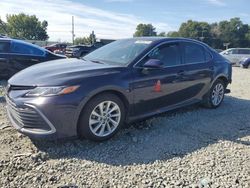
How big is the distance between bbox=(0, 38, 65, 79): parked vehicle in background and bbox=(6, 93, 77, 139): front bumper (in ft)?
15.9

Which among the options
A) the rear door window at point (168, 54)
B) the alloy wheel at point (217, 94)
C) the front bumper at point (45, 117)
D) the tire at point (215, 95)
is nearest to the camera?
the front bumper at point (45, 117)

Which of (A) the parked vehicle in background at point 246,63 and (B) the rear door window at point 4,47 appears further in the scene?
(A) the parked vehicle in background at point 246,63

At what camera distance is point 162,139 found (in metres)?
4.83

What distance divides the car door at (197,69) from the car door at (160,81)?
19 cm

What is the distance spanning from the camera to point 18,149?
429 cm

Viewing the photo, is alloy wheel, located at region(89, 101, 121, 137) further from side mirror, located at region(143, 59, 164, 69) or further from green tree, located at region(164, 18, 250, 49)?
green tree, located at region(164, 18, 250, 49)

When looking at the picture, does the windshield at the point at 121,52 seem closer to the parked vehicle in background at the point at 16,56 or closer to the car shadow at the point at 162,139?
the car shadow at the point at 162,139

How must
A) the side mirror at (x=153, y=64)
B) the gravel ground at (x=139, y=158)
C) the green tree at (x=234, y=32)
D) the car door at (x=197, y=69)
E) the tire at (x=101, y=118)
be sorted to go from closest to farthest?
the gravel ground at (x=139, y=158), the tire at (x=101, y=118), the side mirror at (x=153, y=64), the car door at (x=197, y=69), the green tree at (x=234, y=32)

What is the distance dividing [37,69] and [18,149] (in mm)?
1248

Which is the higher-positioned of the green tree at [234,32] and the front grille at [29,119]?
the green tree at [234,32]

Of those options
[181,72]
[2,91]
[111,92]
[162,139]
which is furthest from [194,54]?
[2,91]

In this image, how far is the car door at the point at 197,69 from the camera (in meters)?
6.02

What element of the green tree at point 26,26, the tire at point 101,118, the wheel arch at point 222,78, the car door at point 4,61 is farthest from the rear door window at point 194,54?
the green tree at point 26,26

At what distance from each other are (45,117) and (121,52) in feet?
6.64
